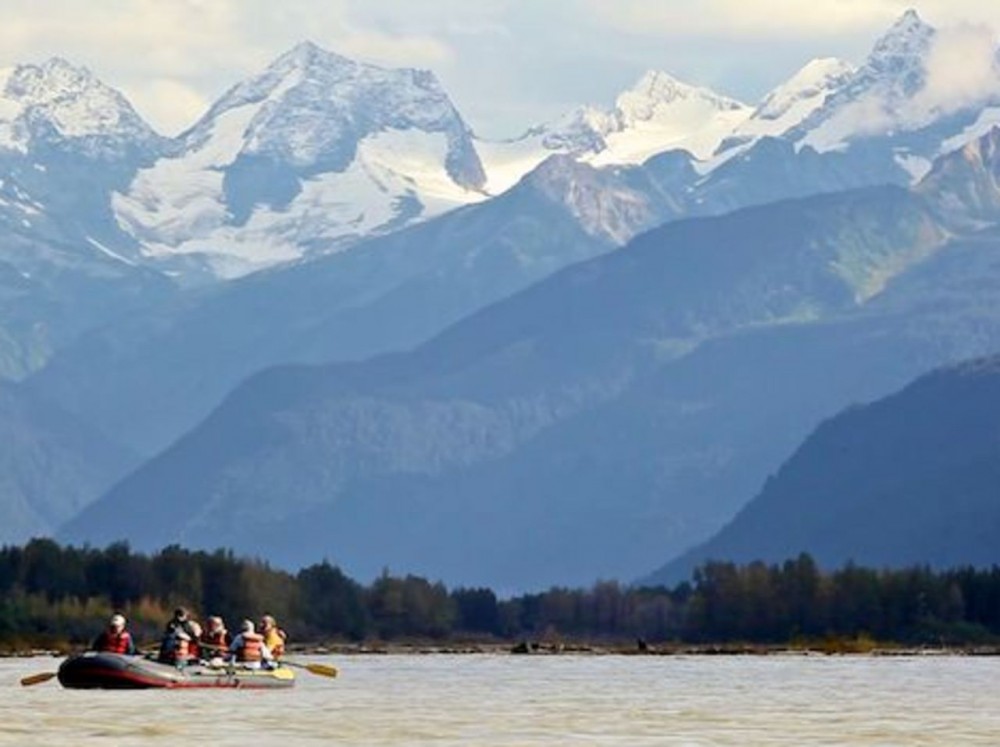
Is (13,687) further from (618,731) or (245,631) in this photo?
(618,731)

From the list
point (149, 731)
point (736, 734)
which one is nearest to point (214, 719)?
point (149, 731)

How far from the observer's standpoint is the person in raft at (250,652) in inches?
6944

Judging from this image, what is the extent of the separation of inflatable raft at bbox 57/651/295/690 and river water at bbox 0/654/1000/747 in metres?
0.77

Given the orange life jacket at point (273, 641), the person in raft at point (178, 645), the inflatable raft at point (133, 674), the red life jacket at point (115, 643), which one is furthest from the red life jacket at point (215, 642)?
the red life jacket at point (115, 643)

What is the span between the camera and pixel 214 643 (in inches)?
7028

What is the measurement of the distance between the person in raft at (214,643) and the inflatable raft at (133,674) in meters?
1.63

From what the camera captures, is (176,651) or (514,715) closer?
(514,715)

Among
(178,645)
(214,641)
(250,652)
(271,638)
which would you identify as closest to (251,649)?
(250,652)

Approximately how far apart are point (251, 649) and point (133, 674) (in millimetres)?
9897

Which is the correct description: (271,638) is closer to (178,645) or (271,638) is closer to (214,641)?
(214,641)

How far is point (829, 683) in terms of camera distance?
19475 centimetres

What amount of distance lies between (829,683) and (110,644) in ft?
131

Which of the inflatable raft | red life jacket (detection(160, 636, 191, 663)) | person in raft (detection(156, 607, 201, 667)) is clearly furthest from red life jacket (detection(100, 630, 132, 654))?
red life jacket (detection(160, 636, 191, 663))

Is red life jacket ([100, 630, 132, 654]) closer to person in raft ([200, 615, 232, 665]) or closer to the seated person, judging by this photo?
the seated person
